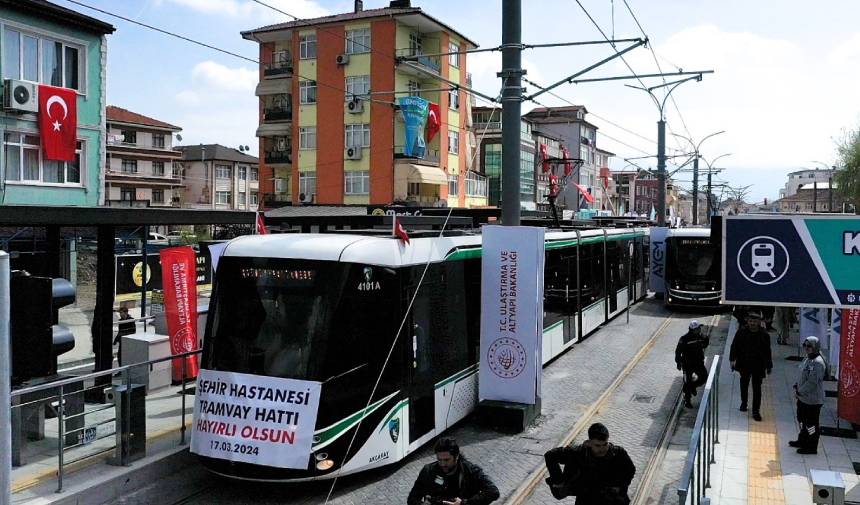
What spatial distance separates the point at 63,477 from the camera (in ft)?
28.2

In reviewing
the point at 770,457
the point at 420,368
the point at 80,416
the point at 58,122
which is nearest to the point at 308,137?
the point at 58,122

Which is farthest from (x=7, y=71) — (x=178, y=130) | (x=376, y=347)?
(x=178, y=130)

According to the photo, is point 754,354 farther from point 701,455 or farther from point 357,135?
point 357,135

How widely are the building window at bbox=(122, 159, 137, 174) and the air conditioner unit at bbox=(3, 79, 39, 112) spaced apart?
44749 millimetres

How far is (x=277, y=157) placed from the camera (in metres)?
50.4

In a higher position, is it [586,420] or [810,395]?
[810,395]

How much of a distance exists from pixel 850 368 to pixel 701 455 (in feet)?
14.5

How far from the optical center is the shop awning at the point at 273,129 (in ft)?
164

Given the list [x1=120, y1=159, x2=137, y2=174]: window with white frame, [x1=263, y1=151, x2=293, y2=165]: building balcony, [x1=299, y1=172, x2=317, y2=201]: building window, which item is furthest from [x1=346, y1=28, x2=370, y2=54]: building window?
[x1=120, y1=159, x2=137, y2=174]: window with white frame

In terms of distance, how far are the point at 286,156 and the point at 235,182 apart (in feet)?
105

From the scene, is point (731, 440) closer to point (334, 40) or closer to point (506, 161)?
point (506, 161)

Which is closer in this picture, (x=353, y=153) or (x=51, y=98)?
(x=51, y=98)

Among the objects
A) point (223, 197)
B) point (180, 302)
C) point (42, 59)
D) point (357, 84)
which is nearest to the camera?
point (180, 302)

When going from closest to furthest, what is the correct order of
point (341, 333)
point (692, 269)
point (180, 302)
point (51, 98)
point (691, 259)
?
point (341, 333) → point (180, 302) → point (51, 98) → point (692, 269) → point (691, 259)
